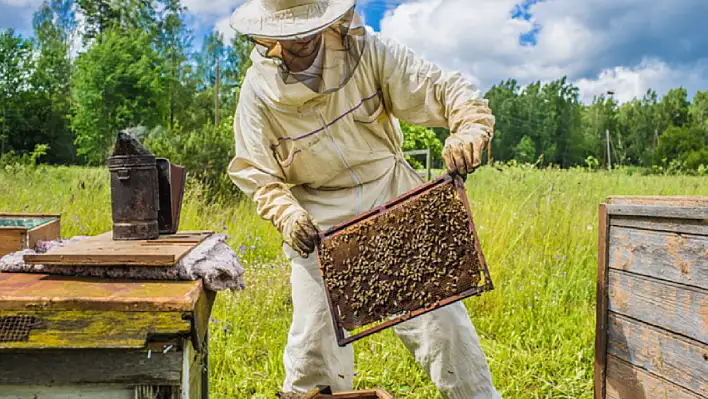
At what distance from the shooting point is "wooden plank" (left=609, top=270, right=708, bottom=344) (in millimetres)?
1847

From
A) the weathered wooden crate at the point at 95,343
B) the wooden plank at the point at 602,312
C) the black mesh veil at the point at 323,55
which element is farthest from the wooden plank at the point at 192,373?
the wooden plank at the point at 602,312

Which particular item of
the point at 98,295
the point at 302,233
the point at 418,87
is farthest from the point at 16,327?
the point at 418,87

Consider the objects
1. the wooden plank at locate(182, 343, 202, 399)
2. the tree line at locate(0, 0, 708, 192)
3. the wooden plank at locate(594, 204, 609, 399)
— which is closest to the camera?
the wooden plank at locate(182, 343, 202, 399)

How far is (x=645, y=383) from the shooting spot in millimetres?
2092

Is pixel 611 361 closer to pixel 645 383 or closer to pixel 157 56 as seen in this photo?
pixel 645 383

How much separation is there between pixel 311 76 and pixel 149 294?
3.63 ft

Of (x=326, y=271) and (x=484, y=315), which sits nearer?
(x=326, y=271)

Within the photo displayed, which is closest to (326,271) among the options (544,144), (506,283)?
(506,283)

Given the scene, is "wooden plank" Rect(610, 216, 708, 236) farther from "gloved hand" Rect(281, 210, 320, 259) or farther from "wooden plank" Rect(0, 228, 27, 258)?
"wooden plank" Rect(0, 228, 27, 258)

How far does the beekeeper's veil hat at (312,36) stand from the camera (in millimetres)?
2006

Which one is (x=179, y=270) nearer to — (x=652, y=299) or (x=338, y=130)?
(x=338, y=130)

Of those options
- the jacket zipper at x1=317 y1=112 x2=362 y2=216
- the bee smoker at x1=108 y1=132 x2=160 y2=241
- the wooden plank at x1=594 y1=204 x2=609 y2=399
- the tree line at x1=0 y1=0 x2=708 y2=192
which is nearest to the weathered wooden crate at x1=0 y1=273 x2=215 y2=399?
the bee smoker at x1=108 y1=132 x2=160 y2=241

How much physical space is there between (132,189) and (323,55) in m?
0.90

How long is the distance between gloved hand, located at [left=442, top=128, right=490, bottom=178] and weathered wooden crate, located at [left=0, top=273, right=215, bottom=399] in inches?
36.1
